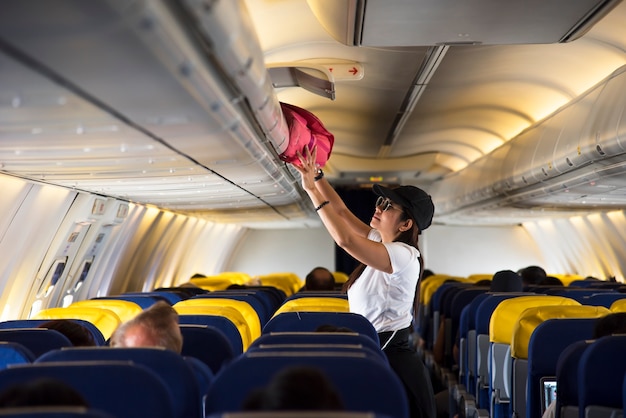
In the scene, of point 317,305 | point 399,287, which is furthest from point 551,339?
point 317,305

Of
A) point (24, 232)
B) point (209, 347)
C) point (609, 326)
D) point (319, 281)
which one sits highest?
point (24, 232)

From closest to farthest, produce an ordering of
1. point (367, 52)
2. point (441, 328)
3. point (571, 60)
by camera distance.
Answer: point (367, 52) → point (571, 60) → point (441, 328)

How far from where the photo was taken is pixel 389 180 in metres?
21.3

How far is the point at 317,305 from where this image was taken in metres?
6.80

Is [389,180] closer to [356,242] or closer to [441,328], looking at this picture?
[441,328]

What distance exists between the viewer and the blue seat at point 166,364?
12.1 feet

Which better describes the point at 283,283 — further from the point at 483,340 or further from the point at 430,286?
the point at 483,340

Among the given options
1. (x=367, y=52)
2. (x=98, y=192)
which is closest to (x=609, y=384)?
(x=367, y=52)

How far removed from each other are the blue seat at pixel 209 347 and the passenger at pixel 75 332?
2.10 ft

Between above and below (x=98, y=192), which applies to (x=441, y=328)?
below

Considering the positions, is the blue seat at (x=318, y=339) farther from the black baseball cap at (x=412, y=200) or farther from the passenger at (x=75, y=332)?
the passenger at (x=75, y=332)

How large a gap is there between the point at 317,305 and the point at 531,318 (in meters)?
1.58

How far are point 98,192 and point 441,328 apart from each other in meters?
4.93

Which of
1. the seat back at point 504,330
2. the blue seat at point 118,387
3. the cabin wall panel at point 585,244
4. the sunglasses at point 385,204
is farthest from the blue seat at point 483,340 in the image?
the cabin wall panel at point 585,244
